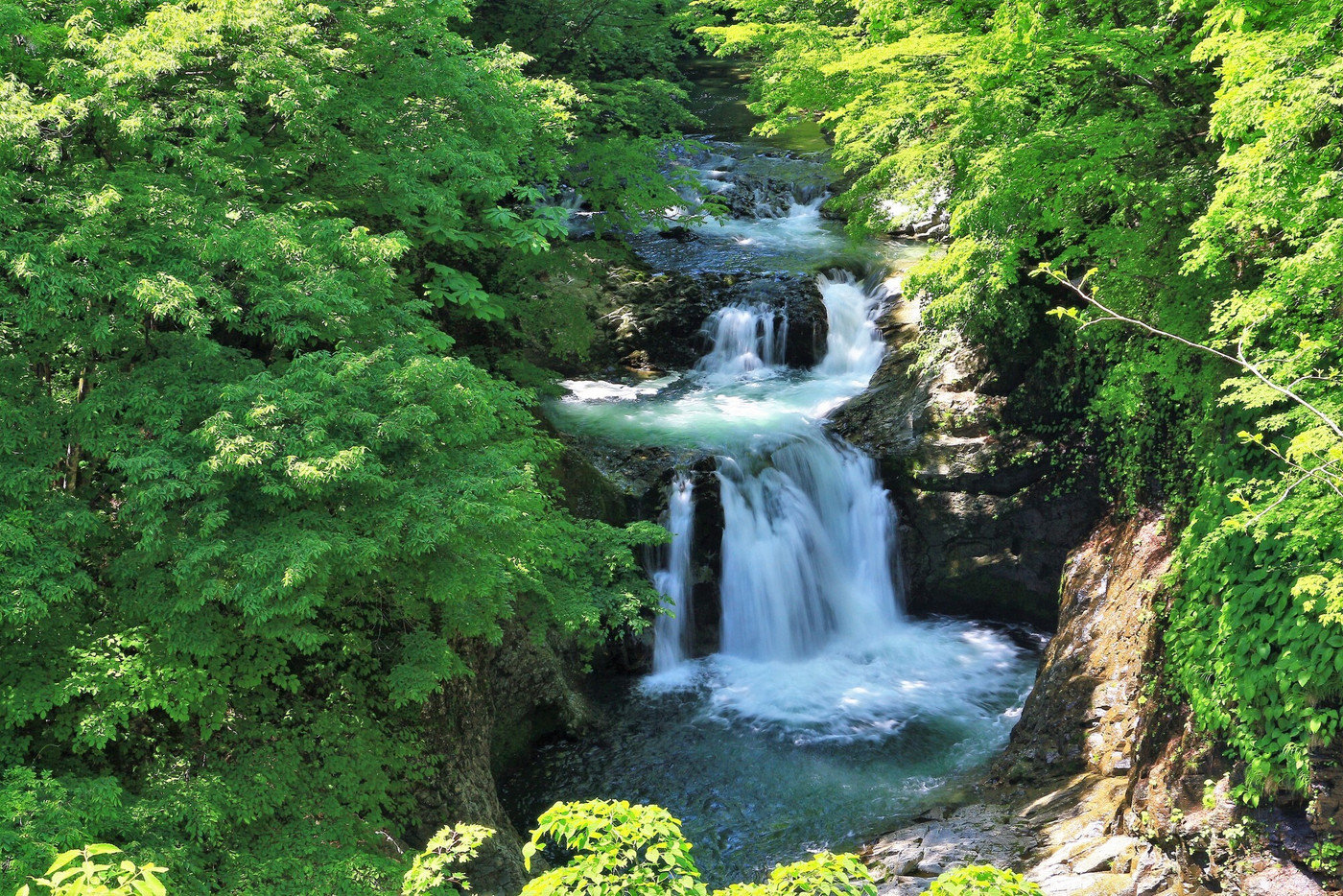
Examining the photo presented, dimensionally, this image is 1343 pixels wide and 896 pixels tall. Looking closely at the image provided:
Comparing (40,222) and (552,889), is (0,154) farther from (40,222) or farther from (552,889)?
(552,889)

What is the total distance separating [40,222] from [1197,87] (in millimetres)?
9700

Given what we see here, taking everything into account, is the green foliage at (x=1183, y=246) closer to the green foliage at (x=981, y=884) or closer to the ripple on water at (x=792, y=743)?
the green foliage at (x=981, y=884)

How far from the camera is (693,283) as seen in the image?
53.3 feet

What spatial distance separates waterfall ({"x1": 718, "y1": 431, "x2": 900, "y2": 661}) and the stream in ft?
0.06

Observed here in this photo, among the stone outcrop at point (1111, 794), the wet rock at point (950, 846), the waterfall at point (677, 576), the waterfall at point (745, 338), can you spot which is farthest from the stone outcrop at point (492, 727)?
the waterfall at point (745, 338)

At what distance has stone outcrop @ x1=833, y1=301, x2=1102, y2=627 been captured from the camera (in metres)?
12.4

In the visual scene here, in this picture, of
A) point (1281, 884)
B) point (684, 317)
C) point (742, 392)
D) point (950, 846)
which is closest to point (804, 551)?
point (742, 392)

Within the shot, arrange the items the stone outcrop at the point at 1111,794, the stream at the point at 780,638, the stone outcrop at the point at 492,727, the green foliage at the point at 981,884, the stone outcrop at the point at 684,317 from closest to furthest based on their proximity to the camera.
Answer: the green foliage at the point at 981,884
the stone outcrop at the point at 1111,794
the stone outcrop at the point at 492,727
the stream at the point at 780,638
the stone outcrop at the point at 684,317

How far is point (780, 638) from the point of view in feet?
40.6

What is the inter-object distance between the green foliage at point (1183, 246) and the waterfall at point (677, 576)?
3852 mm

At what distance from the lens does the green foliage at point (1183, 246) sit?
591cm

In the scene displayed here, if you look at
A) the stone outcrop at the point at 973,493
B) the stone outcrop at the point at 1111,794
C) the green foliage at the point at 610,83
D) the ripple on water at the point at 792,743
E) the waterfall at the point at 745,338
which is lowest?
the ripple on water at the point at 792,743

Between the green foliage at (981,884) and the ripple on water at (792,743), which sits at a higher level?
the green foliage at (981,884)

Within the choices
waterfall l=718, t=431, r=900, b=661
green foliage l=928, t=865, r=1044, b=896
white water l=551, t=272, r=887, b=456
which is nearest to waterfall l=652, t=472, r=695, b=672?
waterfall l=718, t=431, r=900, b=661
